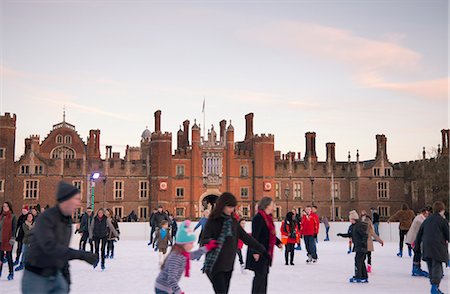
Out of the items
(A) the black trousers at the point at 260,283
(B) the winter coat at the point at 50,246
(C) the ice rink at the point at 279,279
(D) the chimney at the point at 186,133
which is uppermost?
(D) the chimney at the point at 186,133

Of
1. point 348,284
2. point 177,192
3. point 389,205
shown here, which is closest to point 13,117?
point 177,192

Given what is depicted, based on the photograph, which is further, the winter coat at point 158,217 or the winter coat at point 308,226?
the winter coat at point 158,217

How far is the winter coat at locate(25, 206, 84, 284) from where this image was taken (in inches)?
196

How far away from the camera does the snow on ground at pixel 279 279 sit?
11062 millimetres

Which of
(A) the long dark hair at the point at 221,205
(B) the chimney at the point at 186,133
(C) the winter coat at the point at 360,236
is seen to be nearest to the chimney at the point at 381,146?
(B) the chimney at the point at 186,133

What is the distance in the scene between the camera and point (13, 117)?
47906 millimetres

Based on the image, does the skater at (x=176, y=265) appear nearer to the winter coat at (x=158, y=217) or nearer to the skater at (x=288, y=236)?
the skater at (x=288, y=236)

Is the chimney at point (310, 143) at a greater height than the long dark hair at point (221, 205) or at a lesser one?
greater

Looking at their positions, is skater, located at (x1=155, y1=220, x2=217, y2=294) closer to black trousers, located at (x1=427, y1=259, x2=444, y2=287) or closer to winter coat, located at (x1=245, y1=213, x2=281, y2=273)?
winter coat, located at (x1=245, y1=213, x2=281, y2=273)

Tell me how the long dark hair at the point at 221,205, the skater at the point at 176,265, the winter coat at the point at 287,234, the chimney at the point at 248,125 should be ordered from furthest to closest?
the chimney at the point at 248,125 → the winter coat at the point at 287,234 → the long dark hair at the point at 221,205 → the skater at the point at 176,265

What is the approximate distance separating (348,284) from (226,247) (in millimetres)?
5836

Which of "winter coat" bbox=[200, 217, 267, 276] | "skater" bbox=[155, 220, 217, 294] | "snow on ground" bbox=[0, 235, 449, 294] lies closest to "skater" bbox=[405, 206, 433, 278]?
"snow on ground" bbox=[0, 235, 449, 294]

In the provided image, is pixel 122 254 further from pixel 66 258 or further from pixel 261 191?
pixel 261 191

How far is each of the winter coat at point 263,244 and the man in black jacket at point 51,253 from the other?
294 centimetres
